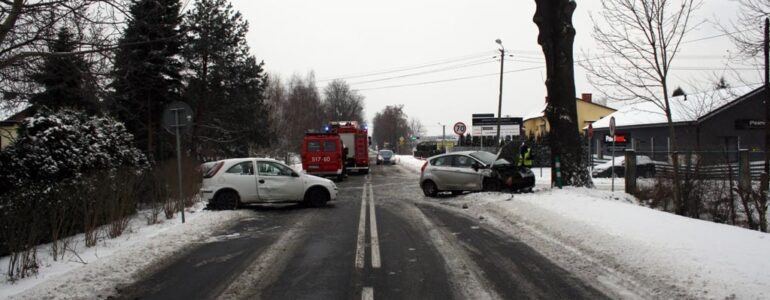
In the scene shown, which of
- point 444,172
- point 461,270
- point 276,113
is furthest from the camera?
point 276,113

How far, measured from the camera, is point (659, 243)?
23.9 feet

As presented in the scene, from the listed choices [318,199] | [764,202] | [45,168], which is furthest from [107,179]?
[764,202]

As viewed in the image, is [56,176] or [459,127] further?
[459,127]

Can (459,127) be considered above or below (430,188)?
above

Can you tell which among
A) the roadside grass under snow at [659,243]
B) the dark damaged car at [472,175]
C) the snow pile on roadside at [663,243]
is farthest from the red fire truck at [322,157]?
the snow pile on roadside at [663,243]

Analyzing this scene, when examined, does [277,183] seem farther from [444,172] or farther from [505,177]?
[505,177]

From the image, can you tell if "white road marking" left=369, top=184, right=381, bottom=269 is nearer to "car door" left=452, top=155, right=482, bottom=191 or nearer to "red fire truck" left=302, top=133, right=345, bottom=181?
"car door" left=452, top=155, right=482, bottom=191

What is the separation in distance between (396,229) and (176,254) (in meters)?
4.13

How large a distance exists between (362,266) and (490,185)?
10770 mm

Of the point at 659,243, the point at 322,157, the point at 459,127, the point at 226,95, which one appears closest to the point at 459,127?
the point at 459,127

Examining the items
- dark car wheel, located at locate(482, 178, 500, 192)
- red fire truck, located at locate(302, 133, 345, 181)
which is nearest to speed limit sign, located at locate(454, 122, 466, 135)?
red fire truck, located at locate(302, 133, 345, 181)

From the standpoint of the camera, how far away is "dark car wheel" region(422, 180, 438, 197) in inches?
728

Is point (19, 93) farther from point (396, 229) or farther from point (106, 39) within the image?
point (396, 229)

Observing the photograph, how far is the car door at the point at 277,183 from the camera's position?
48.3 feet
